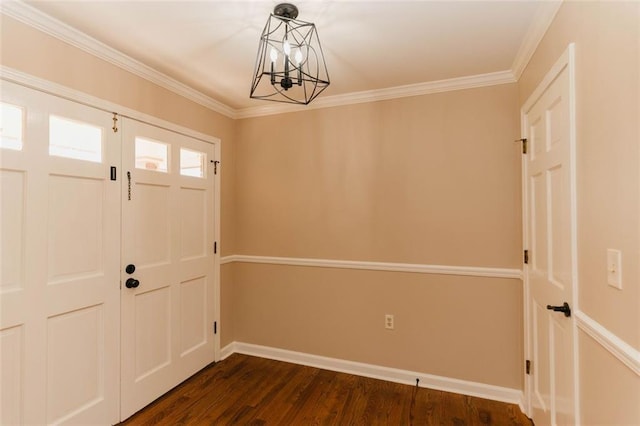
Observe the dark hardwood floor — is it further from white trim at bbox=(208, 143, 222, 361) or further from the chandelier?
the chandelier

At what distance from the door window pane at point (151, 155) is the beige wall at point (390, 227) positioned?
91 centimetres

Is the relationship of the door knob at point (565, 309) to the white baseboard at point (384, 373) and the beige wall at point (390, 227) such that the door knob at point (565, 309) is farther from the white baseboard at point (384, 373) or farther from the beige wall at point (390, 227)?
the white baseboard at point (384, 373)

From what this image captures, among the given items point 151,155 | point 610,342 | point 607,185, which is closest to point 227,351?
point 151,155

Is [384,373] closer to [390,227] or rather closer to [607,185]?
[390,227]

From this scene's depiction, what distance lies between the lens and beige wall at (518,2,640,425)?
96cm

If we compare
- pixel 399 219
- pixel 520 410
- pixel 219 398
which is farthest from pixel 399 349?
pixel 219 398

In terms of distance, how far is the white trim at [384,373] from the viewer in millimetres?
2438

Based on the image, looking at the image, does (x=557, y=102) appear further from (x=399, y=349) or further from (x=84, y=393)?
(x=84, y=393)

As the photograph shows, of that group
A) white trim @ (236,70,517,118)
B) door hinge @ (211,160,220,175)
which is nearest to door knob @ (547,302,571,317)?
white trim @ (236,70,517,118)

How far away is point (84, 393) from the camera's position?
1951 mm

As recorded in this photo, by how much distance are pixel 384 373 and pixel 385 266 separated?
0.92 meters

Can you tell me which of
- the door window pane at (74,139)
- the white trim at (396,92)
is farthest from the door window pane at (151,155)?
the white trim at (396,92)

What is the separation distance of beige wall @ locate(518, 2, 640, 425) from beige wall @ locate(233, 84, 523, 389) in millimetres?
1147

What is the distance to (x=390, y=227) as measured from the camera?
2.76 meters
